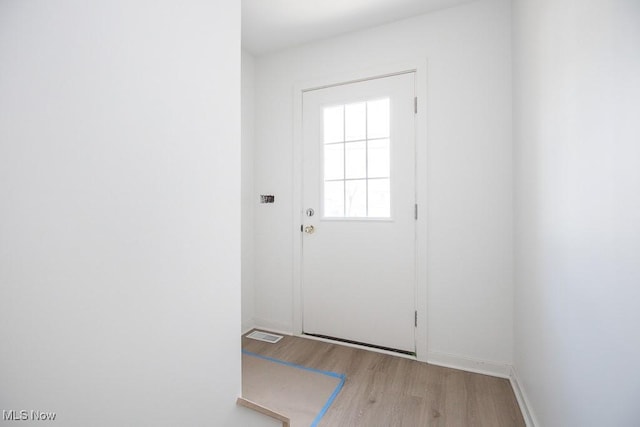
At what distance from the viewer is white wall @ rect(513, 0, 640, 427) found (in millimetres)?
687

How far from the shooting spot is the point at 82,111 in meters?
0.62

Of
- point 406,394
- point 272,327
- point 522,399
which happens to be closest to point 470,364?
point 522,399

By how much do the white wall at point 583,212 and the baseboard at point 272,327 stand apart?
1.73m

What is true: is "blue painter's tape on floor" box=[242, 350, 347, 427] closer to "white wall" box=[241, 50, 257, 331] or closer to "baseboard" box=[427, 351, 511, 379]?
"white wall" box=[241, 50, 257, 331]

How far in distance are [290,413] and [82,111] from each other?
5.24 feet

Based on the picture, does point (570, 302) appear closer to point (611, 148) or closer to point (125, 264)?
point (611, 148)

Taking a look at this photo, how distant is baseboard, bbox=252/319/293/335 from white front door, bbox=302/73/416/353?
0.18 metres

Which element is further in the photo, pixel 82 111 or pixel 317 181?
pixel 317 181

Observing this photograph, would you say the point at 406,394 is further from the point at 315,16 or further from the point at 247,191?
the point at 315,16

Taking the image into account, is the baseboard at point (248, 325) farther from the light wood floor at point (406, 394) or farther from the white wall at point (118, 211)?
the white wall at point (118, 211)

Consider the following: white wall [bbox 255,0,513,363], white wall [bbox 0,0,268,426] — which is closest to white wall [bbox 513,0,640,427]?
white wall [bbox 255,0,513,363]

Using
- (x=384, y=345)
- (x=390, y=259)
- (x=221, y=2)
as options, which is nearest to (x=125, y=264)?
(x=221, y=2)

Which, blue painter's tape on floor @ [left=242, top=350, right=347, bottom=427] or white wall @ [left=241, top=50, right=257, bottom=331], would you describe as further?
white wall @ [left=241, top=50, right=257, bottom=331]

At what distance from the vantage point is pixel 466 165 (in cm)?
194
